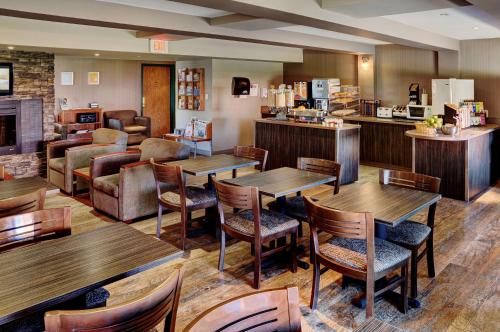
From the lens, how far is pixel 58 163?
6.54m

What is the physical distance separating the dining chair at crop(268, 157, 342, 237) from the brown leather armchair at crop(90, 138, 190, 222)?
5.62 ft

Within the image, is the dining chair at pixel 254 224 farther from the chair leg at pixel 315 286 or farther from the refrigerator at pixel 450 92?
the refrigerator at pixel 450 92

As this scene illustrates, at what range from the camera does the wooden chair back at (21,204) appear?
277 centimetres

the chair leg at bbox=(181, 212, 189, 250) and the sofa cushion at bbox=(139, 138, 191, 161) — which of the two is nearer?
the chair leg at bbox=(181, 212, 189, 250)

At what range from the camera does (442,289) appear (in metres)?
3.42

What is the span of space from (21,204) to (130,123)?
329 inches

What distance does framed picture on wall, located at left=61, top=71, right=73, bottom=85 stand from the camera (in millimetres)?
10227

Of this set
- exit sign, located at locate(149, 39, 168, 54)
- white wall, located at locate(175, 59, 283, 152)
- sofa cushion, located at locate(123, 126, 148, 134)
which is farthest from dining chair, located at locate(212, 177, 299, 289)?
sofa cushion, located at locate(123, 126, 148, 134)

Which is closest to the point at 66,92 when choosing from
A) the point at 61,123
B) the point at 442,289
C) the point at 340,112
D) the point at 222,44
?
the point at 61,123

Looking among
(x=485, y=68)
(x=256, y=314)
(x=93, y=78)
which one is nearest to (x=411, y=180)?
(x=256, y=314)

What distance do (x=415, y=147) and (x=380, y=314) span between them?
386 centimetres

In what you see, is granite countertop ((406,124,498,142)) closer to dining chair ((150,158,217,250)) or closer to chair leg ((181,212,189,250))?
dining chair ((150,158,217,250))

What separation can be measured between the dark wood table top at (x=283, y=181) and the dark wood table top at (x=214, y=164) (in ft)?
1.56

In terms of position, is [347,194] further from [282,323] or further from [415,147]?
[415,147]
